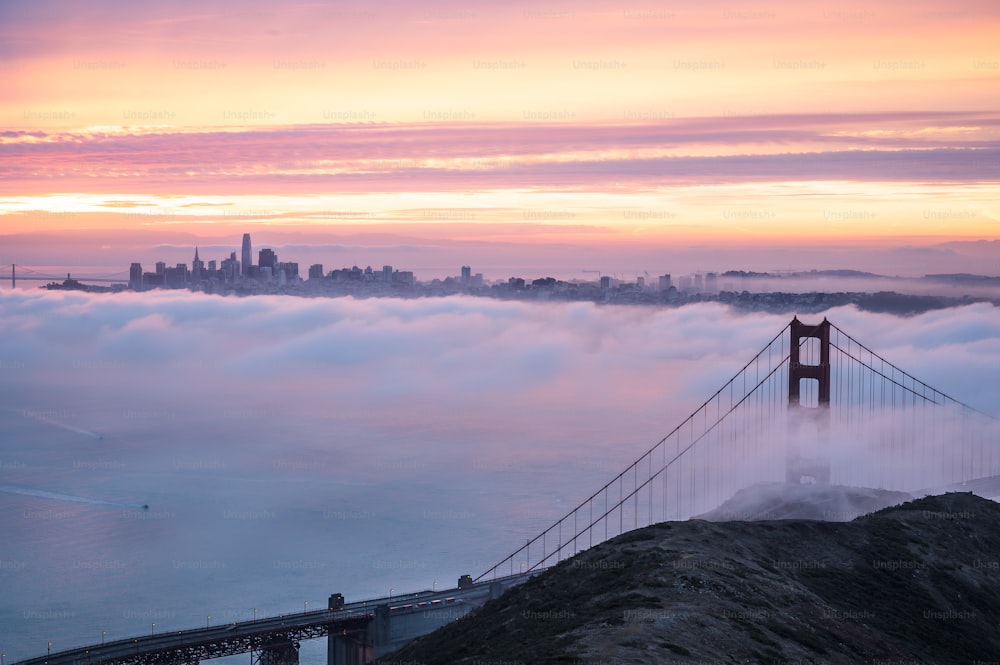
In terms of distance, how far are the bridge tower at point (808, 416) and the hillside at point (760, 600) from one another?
18277mm

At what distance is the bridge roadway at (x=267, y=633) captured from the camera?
42.3 m

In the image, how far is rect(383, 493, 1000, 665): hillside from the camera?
70.9 feet

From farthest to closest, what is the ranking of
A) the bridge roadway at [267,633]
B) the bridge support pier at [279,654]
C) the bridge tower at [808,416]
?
the bridge tower at [808,416], the bridge support pier at [279,654], the bridge roadway at [267,633]

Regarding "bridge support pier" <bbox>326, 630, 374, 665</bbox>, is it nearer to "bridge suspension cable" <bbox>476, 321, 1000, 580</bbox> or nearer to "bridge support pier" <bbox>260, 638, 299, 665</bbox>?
"bridge support pier" <bbox>260, 638, 299, 665</bbox>

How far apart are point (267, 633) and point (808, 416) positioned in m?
35.1

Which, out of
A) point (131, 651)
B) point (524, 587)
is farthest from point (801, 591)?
point (131, 651)

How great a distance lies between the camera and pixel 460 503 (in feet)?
342

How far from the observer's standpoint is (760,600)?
25641 millimetres

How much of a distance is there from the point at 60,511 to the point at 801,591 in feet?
280

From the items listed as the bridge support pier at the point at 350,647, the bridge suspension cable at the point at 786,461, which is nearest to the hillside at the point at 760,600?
the bridge support pier at the point at 350,647

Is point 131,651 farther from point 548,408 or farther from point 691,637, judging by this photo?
point 548,408

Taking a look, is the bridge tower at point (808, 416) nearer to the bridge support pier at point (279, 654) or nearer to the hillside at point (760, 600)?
the hillside at point (760, 600)

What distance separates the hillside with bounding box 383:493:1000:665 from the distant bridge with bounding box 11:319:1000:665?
661 inches

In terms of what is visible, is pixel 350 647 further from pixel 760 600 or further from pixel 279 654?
pixel 760 600
